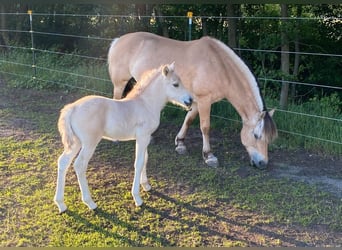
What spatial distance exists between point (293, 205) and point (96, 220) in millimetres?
1884

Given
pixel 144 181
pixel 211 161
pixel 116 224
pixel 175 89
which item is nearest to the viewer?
pixel 116 224

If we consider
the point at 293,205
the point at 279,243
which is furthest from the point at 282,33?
the point at 279,243

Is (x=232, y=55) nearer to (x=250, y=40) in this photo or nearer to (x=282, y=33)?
(x=282, y=33)

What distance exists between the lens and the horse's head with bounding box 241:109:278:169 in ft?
15.0

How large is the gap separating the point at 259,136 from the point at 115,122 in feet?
5.78

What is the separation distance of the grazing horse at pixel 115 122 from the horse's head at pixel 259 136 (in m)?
1.04

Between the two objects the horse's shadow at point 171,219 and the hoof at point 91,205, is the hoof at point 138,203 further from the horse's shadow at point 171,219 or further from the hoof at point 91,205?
the hoof at point 91,205

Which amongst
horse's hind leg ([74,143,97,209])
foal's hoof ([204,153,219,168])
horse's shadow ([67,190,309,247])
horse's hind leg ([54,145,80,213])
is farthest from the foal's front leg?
foal's hoof ([204,153,219,168])

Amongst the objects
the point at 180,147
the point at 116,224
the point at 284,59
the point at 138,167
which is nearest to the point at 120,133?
the point at 138,167

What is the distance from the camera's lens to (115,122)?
3.79 metres

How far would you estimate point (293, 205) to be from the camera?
3.96 metres

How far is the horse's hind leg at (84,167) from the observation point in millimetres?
3707

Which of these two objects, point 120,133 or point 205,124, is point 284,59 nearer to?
point 205,124

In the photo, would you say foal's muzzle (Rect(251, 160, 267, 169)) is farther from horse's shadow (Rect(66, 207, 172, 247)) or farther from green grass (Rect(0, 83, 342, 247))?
horse's shadow (Rect(66, 207, 172, 247))
